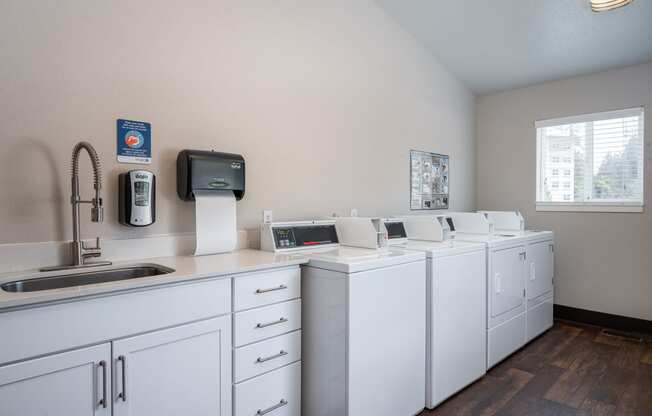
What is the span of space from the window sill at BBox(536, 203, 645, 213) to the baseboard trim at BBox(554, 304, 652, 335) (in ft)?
3.32

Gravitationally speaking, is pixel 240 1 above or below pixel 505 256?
above

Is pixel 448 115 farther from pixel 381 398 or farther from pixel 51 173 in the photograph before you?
pixel 51 173

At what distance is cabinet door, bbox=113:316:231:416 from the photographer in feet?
4.55

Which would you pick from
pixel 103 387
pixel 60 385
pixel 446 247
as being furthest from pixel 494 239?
pixel 60 385

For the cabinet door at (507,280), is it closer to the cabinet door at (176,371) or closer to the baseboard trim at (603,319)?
the baseboard trim at (603,319)

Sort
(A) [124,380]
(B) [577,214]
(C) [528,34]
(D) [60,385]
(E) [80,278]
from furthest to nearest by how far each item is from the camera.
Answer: (B) [577,214] < (C) [528,34] < (E) [80,278] < (A) [124,380] < (D) [60,385]

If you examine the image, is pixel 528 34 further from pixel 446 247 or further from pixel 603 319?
pixel 603 319

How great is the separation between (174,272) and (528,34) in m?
3.40

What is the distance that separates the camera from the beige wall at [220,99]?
1671 millimetres

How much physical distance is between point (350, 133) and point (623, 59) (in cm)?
261

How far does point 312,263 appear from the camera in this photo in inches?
78.9

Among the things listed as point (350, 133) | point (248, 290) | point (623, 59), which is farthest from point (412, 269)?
point (623, 59)

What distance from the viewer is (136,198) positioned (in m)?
1.89

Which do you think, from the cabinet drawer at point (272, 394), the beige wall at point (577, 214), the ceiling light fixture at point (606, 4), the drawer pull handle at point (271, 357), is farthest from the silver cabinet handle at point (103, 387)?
the beige wall at point (577, 214)
